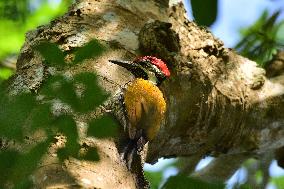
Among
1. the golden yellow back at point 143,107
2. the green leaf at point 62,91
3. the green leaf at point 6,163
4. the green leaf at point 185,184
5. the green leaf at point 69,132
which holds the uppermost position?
the green leaf at point 62,91

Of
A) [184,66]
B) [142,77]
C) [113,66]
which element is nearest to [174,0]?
[184,66]

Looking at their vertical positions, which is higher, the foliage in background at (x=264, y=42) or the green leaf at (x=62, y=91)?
the green leaf at (x=62, y=91)

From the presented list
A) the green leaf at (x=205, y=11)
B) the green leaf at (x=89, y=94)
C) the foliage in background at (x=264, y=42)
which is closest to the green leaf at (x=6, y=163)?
the green leaf at (x=89, y=94)

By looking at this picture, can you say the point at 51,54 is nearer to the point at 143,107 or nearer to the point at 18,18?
the point at 143,107

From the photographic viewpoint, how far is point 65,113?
5.66 ft

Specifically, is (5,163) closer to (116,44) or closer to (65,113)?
(65,113)

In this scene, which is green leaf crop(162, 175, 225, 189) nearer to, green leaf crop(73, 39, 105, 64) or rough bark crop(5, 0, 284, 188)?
rough bark crop(5, 0, 284, 188)

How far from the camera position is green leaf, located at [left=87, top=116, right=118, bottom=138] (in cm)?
167

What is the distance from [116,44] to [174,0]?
2.90ft

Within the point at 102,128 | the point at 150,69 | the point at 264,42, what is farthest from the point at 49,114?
the point at 264,42

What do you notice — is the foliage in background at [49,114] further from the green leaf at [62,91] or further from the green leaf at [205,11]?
the green leaf at [205,11]

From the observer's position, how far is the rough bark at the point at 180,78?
255 centimetres

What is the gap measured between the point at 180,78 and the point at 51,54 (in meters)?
1.51

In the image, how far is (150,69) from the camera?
2857 millimetres
